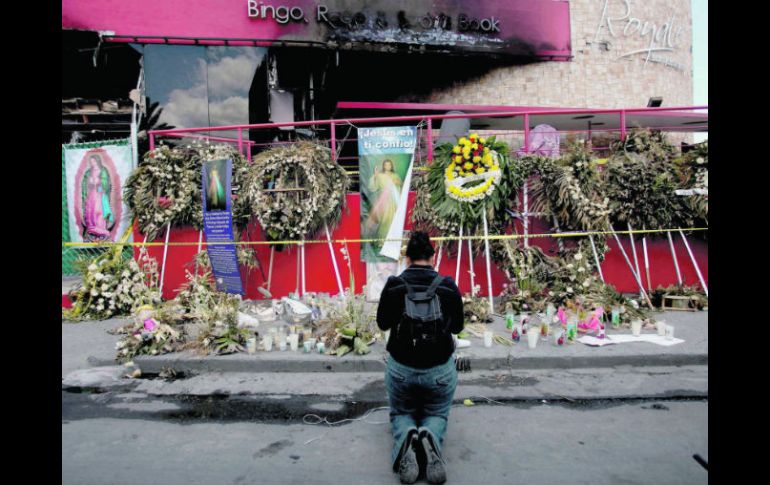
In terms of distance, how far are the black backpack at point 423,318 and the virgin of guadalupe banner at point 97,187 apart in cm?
876

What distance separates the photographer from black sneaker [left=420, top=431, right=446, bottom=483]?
3.30 meters

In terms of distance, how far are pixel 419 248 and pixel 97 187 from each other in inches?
378

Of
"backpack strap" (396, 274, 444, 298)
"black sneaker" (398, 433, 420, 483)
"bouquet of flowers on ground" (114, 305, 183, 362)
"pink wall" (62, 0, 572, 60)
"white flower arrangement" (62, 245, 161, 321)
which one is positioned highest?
"pink wall" (62, 0, 572, 60)

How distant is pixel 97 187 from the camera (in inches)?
417

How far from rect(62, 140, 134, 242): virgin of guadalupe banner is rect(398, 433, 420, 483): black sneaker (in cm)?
901

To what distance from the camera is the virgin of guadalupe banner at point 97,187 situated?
411 inches

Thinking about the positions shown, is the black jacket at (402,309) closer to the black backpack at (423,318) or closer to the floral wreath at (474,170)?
the black backpack at (423,318)

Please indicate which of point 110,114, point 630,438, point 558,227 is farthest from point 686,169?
point 110,114

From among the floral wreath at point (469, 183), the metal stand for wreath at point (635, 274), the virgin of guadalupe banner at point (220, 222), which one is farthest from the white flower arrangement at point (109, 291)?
the metal stand for wreath at point (635, 274)

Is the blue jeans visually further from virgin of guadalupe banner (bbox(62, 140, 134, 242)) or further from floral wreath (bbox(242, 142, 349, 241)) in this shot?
virgin of guadalupe banner (bbox(62, 140, 134, 242))

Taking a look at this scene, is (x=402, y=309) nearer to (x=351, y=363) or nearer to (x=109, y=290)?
(x=351, y=363)

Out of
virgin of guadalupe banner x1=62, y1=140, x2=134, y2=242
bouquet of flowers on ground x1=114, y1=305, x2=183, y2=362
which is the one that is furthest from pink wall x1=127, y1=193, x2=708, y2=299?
bouquet of flowers on ground x1=114, y1=305, x2=183, y2=362

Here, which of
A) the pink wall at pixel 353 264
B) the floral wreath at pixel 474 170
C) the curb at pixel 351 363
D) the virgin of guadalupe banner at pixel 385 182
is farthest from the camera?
the pink wall at pixel 353 264

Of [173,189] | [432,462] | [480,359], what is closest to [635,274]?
[480,359]
